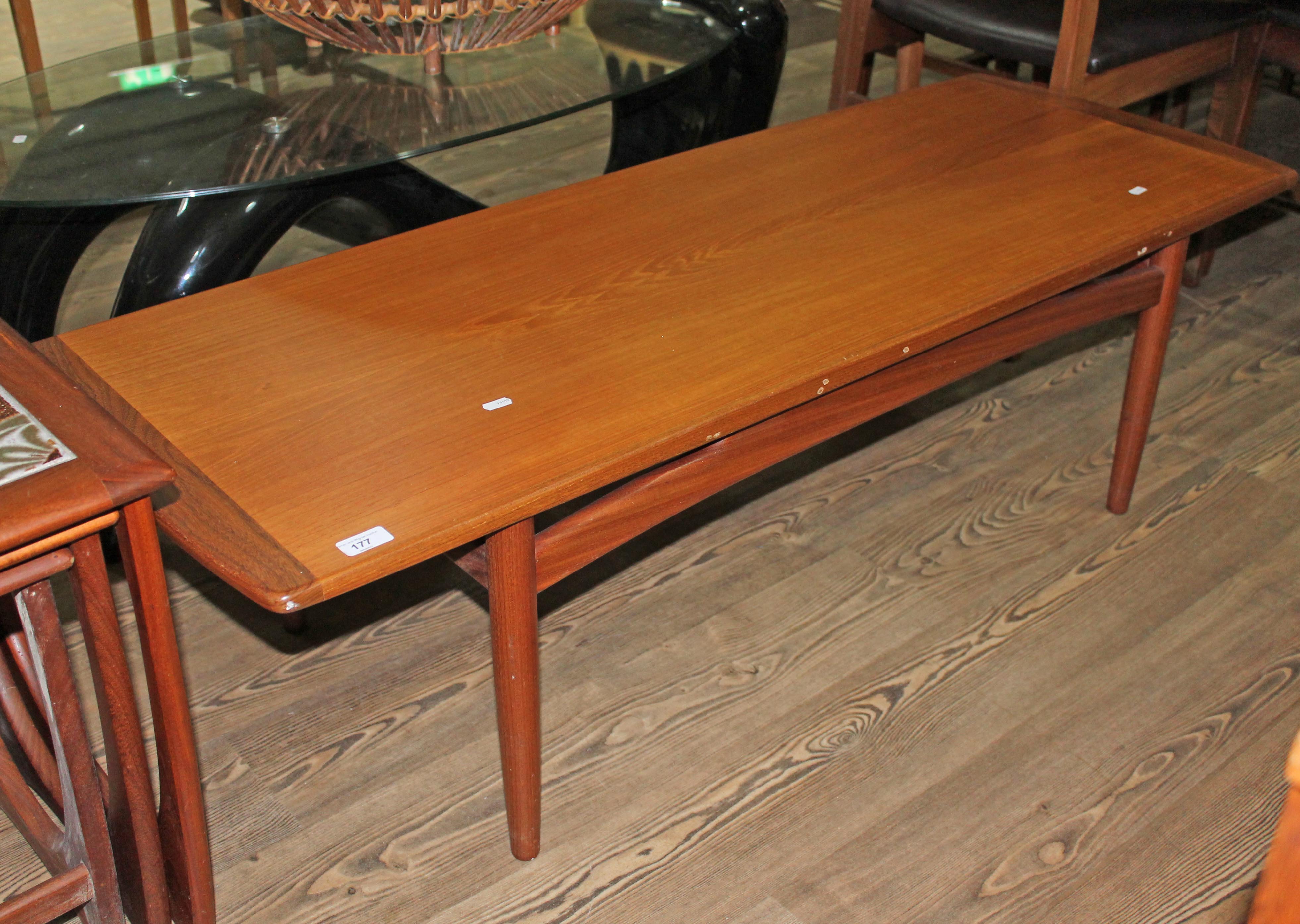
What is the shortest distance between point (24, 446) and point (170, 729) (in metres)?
0.25

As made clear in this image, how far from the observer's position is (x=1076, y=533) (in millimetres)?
1718

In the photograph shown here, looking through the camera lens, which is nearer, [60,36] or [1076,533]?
[1076,533]

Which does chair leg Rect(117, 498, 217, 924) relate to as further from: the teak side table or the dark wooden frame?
the dark wooden frame

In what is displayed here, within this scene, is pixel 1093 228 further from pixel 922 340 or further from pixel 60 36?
pixel 60 36

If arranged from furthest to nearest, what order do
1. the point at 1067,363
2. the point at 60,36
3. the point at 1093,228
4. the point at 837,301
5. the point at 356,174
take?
the point at 60,36, the point at 1067,363, the point at 356,174, the point at 1093,228, the point at 837,301

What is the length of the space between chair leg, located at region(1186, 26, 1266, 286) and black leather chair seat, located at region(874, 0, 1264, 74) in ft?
0.15

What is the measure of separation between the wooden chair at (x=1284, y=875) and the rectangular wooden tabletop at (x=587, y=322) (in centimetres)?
55

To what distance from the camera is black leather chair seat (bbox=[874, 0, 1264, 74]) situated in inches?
77.6

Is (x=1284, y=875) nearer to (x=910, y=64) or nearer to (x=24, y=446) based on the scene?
(x=24, y=446)

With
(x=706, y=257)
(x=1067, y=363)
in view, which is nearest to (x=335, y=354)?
(x=706, y=257)

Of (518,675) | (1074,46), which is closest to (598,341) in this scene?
(518,675)

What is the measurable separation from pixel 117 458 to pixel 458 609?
81cm

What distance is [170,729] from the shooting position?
0.94m

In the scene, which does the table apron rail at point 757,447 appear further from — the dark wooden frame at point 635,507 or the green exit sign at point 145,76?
the green exit sign at point 145,76
